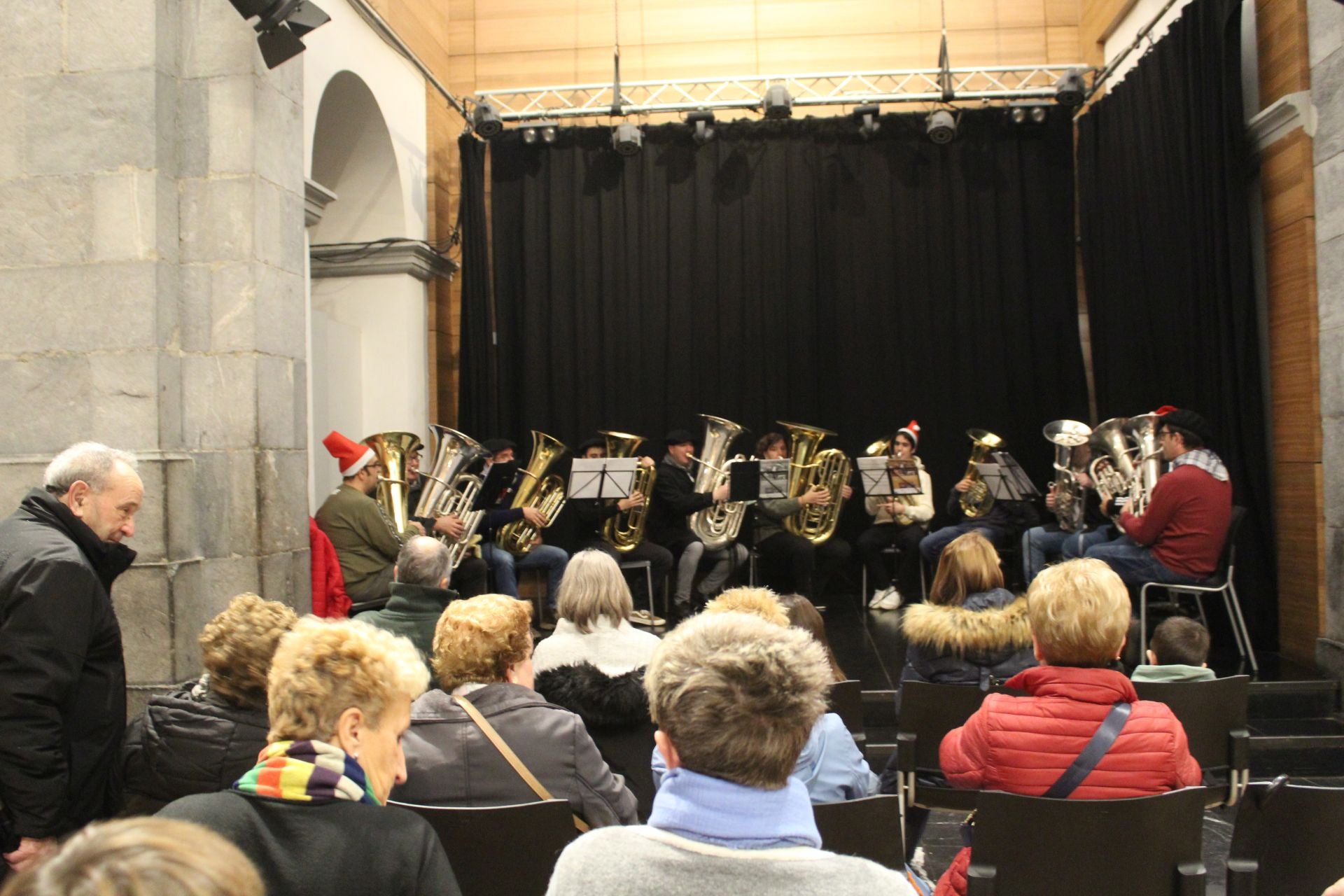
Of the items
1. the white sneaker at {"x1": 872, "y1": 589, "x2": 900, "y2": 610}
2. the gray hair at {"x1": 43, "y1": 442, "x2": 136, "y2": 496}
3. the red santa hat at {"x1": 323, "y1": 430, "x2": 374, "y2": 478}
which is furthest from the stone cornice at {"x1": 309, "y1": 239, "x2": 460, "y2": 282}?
the gray hair at {"x1": 43, "y1": 442, "x2": 136, "y2": 496}

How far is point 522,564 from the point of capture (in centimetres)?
660

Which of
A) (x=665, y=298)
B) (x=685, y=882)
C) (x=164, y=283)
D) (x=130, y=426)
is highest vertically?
(x=665, y=298)

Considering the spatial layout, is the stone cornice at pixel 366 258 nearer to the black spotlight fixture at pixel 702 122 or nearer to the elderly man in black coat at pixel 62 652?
the black spotlight fixture at pixel 702 122

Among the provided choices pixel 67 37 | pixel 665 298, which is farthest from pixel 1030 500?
pixel 67 37

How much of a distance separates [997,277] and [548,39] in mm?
4122

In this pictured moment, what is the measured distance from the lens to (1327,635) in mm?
4953

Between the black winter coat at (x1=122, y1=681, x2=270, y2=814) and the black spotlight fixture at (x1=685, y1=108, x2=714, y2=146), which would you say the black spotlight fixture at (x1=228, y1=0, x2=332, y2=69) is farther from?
the black spotlight fixture at (x1=685, y1=108, x2=714, y2=146)

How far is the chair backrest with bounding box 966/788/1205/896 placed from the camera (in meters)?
1.87

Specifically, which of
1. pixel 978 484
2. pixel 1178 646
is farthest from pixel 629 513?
pixel 1178 646

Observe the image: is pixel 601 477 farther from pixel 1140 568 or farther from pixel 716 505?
pixel 1140 568

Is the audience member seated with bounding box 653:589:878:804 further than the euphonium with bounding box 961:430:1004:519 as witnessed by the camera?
No

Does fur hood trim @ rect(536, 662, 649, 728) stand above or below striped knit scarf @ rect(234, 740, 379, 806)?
below

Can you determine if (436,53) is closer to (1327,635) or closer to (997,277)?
(997,277)

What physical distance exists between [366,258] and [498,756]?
6.25 meters
